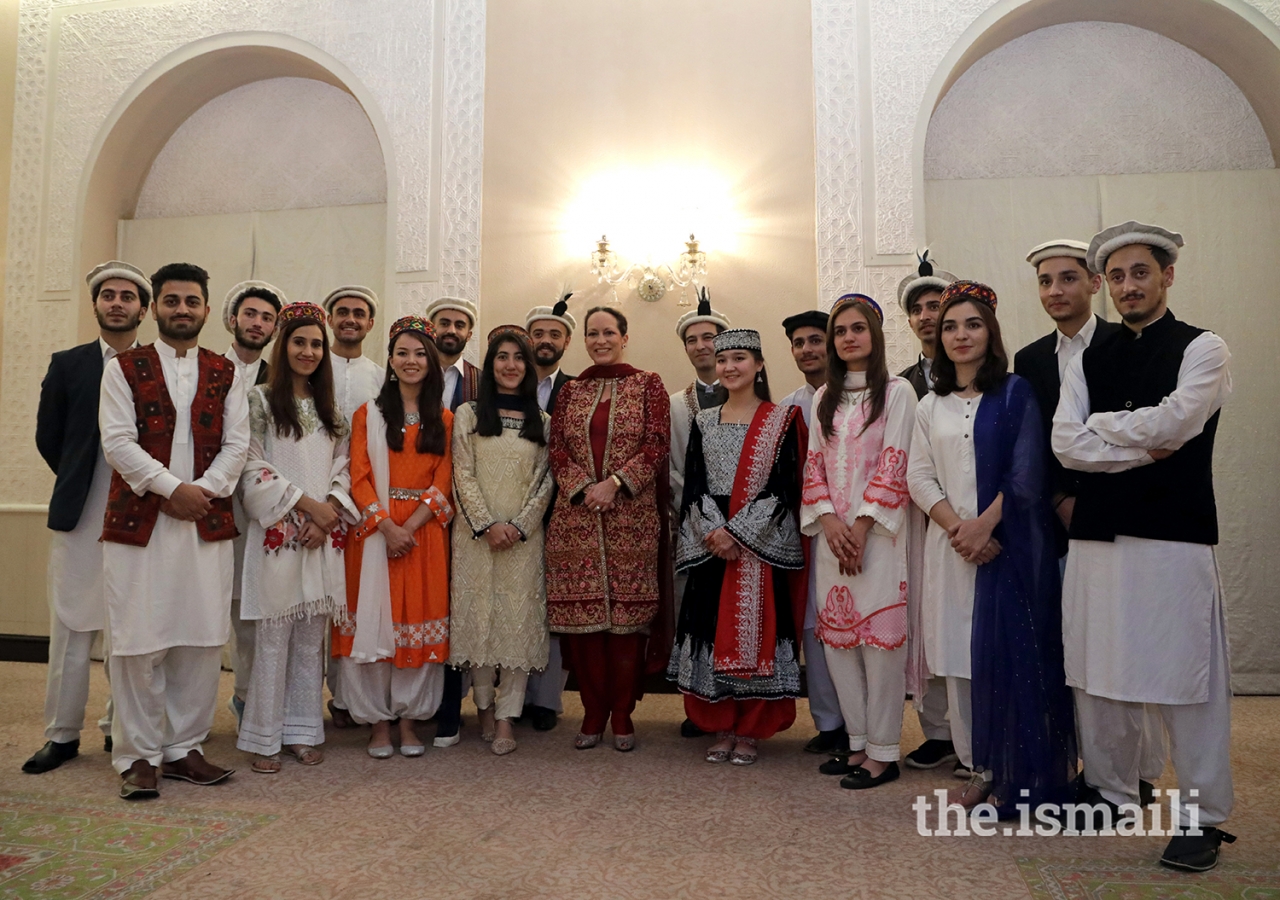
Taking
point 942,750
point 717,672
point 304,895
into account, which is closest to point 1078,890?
point 942,750

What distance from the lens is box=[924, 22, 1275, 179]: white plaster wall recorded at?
506 centimetres

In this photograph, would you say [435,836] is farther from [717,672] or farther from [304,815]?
[717,672]

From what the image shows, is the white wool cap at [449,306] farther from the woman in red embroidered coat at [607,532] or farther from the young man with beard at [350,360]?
the woman in red embroidered coat at [607,532]

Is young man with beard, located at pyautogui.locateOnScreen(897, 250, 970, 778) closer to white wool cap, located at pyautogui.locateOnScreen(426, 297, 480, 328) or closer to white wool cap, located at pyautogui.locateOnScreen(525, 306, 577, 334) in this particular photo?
white wool cap, located at pyautogui.locateOnScreen(525, 306, 577, 334)

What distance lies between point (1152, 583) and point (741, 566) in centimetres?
133

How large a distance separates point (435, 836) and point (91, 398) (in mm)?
2082

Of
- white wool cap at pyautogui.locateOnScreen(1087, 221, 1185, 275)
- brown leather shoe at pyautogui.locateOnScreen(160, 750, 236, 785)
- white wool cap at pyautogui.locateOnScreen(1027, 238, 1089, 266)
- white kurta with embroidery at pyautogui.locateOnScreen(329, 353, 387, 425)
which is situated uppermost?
white wool cap at pyautogui.locateOnScreen(1027, 238, 1089, 266)

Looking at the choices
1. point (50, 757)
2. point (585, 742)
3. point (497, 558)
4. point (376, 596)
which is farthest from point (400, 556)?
point (50, 757)

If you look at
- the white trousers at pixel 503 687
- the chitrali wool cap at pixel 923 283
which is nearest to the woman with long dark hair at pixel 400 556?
the white trousers at pixel 503 687

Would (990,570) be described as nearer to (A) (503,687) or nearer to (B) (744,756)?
(B) (744,756)

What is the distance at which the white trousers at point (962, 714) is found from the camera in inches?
111

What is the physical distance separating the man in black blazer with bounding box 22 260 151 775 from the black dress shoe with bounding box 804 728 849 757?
2720 mm

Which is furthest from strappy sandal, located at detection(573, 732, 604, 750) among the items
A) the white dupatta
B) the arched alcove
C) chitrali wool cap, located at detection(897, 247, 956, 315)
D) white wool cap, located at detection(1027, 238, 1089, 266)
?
the arched alcove

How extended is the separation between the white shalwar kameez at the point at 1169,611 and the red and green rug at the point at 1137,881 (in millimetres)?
143
